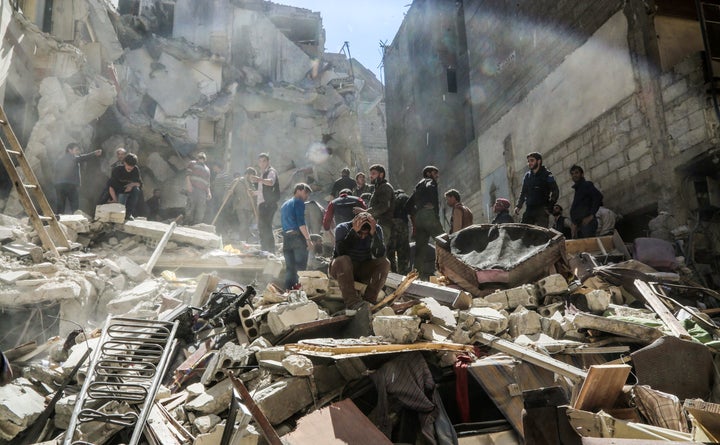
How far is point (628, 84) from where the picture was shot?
812 centimetres

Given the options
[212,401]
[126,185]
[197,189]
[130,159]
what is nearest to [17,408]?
[212,401]

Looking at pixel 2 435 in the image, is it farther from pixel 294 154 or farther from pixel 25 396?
pixel 294 154

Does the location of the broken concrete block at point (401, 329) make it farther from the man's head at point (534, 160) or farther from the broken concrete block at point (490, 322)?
the man's head at point (534, 160)

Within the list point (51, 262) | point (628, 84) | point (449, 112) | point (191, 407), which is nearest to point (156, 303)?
point (51, 262)

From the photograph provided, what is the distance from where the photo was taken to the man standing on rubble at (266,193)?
8.39 metres

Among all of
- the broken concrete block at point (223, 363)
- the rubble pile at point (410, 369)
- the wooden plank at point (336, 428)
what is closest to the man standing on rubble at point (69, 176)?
the rubble pile at point (410, 369)

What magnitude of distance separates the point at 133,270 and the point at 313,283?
13.8ft

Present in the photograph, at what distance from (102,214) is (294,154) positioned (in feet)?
52.7

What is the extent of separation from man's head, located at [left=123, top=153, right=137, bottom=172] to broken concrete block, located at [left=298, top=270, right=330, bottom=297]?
5574 millimetres

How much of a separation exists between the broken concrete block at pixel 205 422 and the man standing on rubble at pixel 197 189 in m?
9.03

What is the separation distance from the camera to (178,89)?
2216 cm

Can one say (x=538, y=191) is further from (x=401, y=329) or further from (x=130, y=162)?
(x=130, y=162)

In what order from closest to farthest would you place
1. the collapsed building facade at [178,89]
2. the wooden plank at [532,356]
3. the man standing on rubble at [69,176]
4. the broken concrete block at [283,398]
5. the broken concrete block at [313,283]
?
the broken concrete block at [283,398] < the wooden plank at [532,356] < the broken concrete block at [313,283] < the man standing on rubble at [69,176] < the collapsed building facade at [178,89]

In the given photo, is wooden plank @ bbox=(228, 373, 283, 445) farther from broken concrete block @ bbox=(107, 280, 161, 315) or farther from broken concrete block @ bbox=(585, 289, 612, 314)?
broken concrete block @ bbox=(107, 280, 161, 315)
